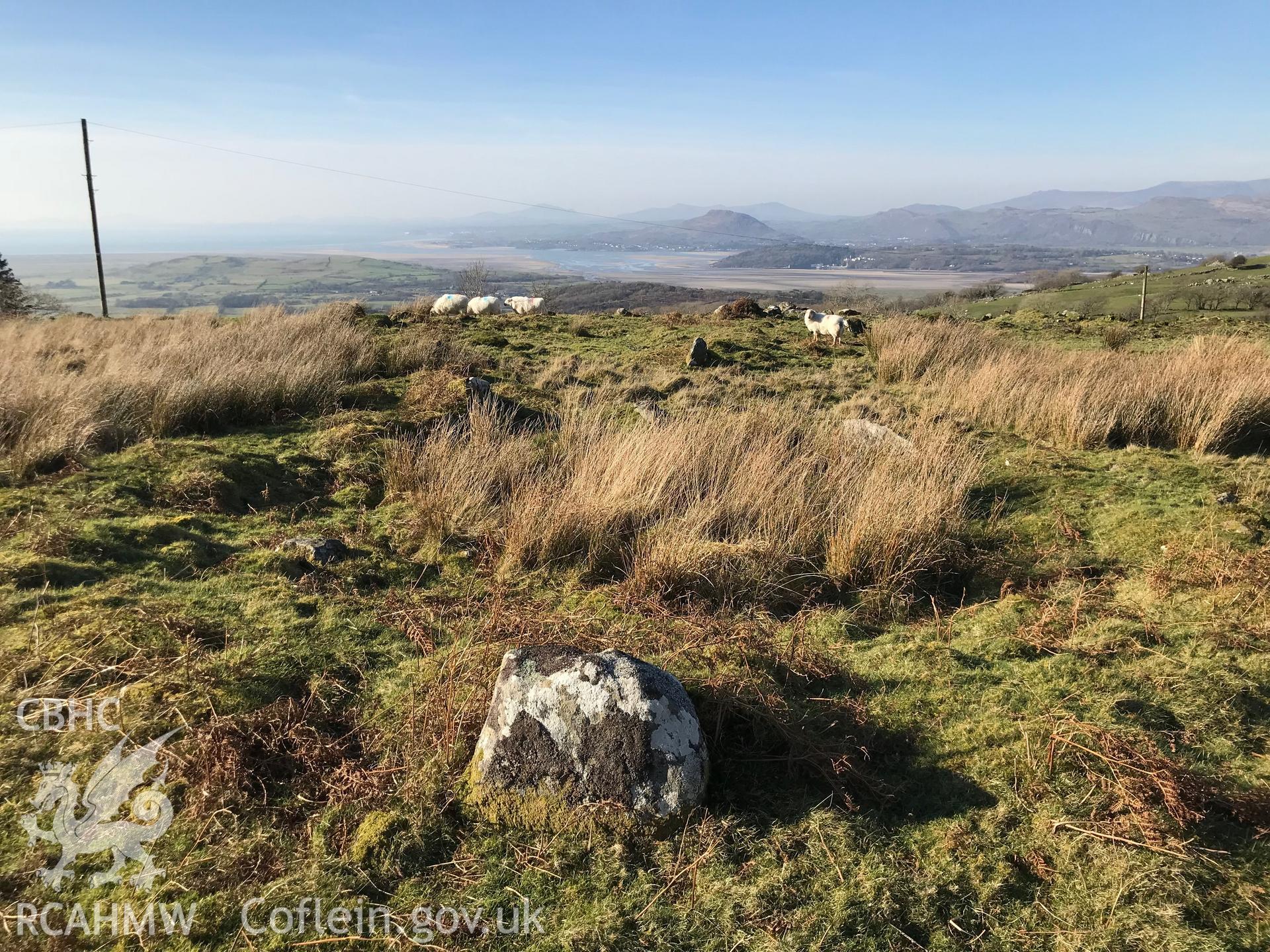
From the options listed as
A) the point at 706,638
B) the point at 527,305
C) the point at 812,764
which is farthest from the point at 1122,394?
the point at 527,305

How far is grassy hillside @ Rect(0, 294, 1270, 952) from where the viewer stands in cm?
236

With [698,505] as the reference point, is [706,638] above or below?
below

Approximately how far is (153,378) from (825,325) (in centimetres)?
1244

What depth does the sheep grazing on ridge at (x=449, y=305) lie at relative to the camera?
61.7 feet

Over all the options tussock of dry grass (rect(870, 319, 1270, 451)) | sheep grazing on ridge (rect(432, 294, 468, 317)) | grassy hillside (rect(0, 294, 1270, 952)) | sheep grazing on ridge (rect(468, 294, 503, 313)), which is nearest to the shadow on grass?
grassy hillside (rect(0, 294, 1270, 952))

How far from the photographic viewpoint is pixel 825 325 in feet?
48.9

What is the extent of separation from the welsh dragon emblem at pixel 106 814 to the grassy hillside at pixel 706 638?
6 centimetres

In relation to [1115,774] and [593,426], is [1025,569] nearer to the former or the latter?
[1115,774]

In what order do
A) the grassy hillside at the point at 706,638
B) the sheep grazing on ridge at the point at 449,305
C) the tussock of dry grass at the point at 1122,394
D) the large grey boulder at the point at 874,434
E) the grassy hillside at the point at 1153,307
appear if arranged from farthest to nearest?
the sheep grazing on ridge at the point at 449,305 → the grassy hillside at the point at 1153,307 → the tussock of dry grass at the point at 1122,394 → the large grey boulder at the point at 874,434 → the grassy hillside at the point at 706,638

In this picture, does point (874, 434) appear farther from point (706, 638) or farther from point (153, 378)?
point (153, 378)

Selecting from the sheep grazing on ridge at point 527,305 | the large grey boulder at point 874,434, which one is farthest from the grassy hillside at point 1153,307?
the sheep grazing on ridge at point 527,305

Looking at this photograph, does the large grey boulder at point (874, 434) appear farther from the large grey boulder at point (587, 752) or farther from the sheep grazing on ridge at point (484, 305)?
the sheep grazing on ridge at point (484, 305)

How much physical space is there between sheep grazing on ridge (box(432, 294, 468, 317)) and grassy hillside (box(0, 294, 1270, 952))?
10.6m

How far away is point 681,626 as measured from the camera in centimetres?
409
